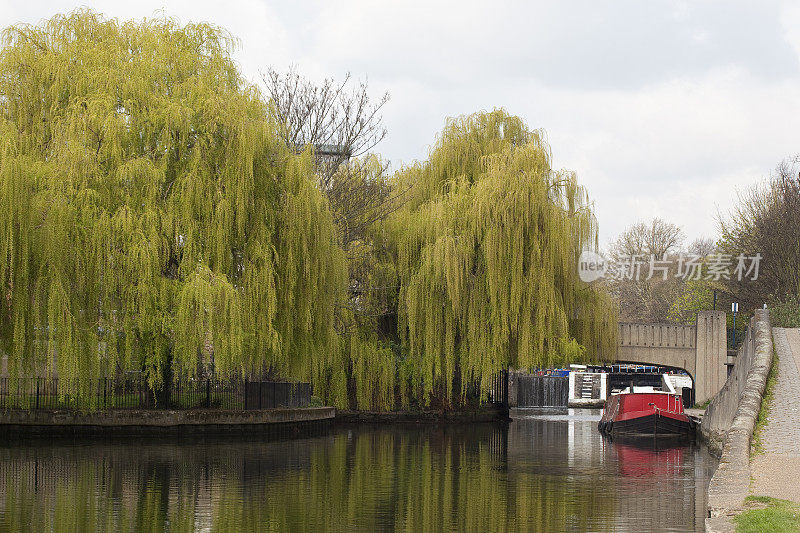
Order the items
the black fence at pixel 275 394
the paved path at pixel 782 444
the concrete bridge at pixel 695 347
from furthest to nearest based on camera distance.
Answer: the concrete bridge at pixel 695 347
the black fence at pixel 275 394
the paved path at pixel 782 444

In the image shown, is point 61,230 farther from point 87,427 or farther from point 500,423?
point 500,423

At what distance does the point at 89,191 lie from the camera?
89.9 feet

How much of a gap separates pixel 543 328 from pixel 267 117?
12274 mm

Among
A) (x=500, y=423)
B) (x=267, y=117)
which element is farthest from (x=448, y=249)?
(x=500, y=423)

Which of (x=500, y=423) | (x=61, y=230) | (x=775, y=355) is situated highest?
(x=61, y=230)

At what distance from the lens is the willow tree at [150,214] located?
84.6ft

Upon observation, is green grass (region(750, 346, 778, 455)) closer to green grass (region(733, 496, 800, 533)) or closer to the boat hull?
green grass (region(733, 496, 800, 533))

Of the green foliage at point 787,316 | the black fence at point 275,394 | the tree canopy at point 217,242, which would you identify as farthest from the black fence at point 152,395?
the green foliage at point 787,316

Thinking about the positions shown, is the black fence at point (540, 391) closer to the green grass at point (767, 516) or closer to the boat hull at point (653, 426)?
the boat hull at point (653, 426)

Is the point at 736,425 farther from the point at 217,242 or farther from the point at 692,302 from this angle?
the point at 692,302

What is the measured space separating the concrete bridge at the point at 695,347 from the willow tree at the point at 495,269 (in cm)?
924

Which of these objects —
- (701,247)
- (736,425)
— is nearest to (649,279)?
(701,247)

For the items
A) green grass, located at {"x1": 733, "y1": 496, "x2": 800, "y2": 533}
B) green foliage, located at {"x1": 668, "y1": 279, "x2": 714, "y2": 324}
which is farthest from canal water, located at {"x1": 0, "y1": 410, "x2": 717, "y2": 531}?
green foliage, located at {"x1": 668, "y1": 279, "x2": 714, "y2": 324}

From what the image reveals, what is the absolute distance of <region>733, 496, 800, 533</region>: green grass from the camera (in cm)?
1021
